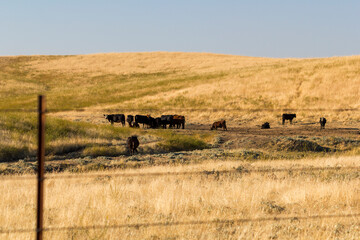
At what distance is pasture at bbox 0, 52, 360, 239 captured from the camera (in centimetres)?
737

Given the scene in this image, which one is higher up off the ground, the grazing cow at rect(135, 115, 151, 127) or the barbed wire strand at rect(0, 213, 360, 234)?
the grazing cow at rect(135, 115, 151, 127)

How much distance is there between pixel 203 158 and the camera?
1948 centimetres

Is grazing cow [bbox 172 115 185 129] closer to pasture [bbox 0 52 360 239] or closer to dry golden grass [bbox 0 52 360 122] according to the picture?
pasture [bbox 0 52 360 239]

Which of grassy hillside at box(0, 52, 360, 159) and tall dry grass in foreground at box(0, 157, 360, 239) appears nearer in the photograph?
tall dry grass in foreground at box(0, 157, 360, 239)

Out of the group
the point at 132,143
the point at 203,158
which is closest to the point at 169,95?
the point at 132,143

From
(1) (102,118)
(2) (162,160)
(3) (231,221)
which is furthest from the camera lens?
(1) (102,118)

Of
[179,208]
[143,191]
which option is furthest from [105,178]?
[179,208]

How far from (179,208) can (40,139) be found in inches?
157

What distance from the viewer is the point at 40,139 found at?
465cm

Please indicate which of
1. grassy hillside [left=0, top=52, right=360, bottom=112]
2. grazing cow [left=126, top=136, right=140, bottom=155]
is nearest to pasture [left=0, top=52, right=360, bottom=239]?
grassy hillside [left=0, top=52, right=360, bottom=112]

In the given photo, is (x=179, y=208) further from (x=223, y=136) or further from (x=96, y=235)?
(x=223, y=136)

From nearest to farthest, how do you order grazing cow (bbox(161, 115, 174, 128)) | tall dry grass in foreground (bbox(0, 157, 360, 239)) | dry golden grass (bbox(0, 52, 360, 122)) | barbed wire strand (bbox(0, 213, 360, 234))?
barbed wire strand (bbox(0, 213, 360, 234))
tall dry grass in foreground (bbox(0, 157, 360, 239))
grazing cow (bbox(161, 115, 174, 128))
dry golden grass (bbox(0, 52, 360, 122))

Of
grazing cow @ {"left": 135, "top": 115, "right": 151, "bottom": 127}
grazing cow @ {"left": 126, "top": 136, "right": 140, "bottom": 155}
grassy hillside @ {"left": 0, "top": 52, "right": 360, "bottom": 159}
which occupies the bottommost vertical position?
grazing cow @ {"left": 126, "top": 136, "right": 140, "bottom": 155}

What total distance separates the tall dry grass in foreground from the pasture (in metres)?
0.03
